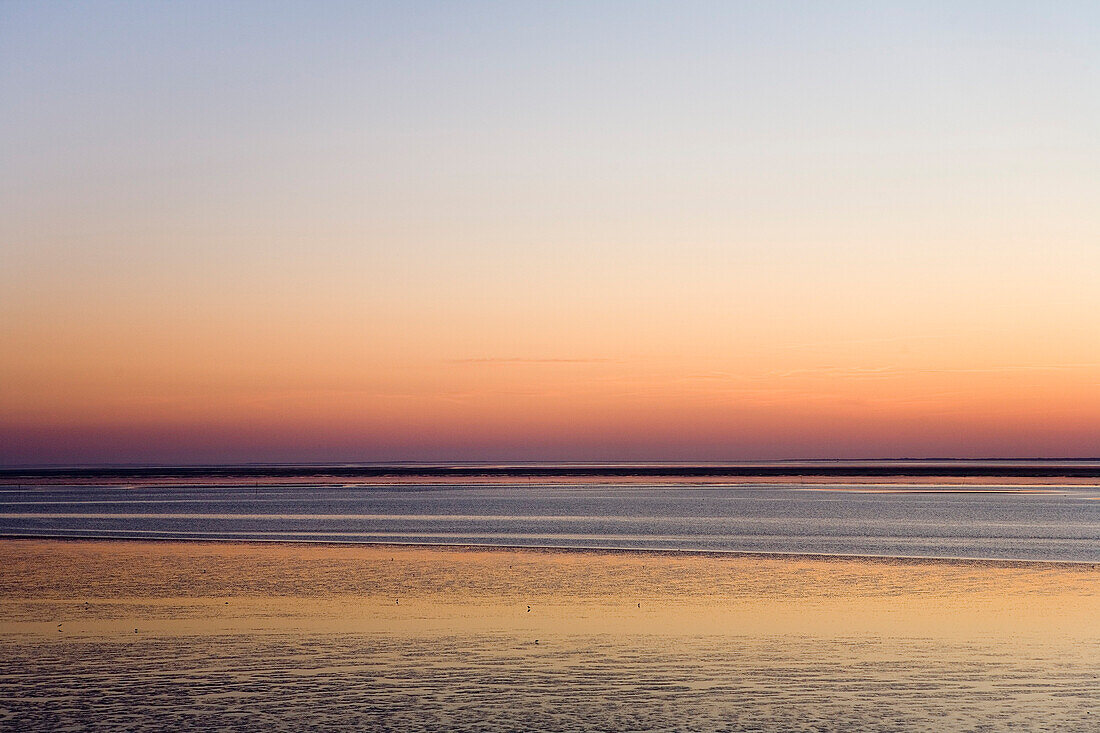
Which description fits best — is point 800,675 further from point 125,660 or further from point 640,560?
point 640,560

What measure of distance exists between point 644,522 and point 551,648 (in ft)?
129

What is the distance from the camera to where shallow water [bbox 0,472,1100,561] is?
42094 mm

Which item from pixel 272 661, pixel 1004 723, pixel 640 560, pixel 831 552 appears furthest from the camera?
pixel 831 552

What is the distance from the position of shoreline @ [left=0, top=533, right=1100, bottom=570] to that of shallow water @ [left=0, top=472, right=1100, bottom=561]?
1.01m

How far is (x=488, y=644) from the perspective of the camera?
19688 mm

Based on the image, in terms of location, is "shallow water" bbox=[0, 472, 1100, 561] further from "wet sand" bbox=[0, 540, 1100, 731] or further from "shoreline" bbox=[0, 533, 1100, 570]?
"wet sand" bbox=[0, 540, 1100, 731]

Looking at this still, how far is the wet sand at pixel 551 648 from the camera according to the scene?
14.8 metres

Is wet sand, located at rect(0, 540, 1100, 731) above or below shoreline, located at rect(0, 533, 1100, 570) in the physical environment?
below

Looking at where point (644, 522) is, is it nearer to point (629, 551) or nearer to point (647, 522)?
point (647, 522)

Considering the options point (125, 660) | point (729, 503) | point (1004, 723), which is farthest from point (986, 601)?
point (729, 503)

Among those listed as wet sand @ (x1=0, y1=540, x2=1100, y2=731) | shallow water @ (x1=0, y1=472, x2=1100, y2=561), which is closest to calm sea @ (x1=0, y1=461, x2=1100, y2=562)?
shallow water @ (x1=0, y1=472, x2=1100, y2=561)

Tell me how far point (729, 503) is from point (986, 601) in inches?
2328

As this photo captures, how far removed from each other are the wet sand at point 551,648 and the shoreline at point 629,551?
1391 millimetres

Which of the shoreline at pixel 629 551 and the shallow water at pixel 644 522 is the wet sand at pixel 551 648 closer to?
the shoreline at pixel 629 551
